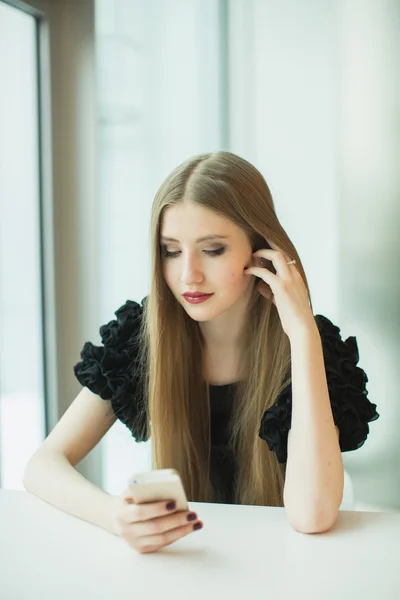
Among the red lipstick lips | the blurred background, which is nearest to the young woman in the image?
the red lipstick lips

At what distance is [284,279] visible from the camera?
1.19 meters

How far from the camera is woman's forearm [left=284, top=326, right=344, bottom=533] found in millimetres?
1000

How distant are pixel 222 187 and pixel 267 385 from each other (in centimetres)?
45

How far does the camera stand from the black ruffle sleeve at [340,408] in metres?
1.14

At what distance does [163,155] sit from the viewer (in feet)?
6.84

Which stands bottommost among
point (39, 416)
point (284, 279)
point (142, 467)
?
point (142, 467)

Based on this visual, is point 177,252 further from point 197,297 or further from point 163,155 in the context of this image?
point 163,155

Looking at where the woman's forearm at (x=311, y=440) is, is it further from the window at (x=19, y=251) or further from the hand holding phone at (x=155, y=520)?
the window at (x=19, y=251)

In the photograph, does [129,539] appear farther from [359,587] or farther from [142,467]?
[142,467]

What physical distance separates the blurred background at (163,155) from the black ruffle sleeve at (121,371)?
0.68 metres

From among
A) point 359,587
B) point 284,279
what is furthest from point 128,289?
point 359,587

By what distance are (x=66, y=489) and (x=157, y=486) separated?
1.02ft

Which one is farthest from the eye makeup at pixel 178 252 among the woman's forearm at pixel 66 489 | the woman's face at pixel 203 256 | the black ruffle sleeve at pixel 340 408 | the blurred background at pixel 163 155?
the blurred background at pixel 163 155

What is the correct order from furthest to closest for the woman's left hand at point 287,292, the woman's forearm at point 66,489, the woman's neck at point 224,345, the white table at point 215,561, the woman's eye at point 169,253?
the woman's neck at point 224,345, the woman's eye at point 169,253, the woman's left hand at point 287,292, the woman's forearm at point 66,489, the white table at point 215,561
